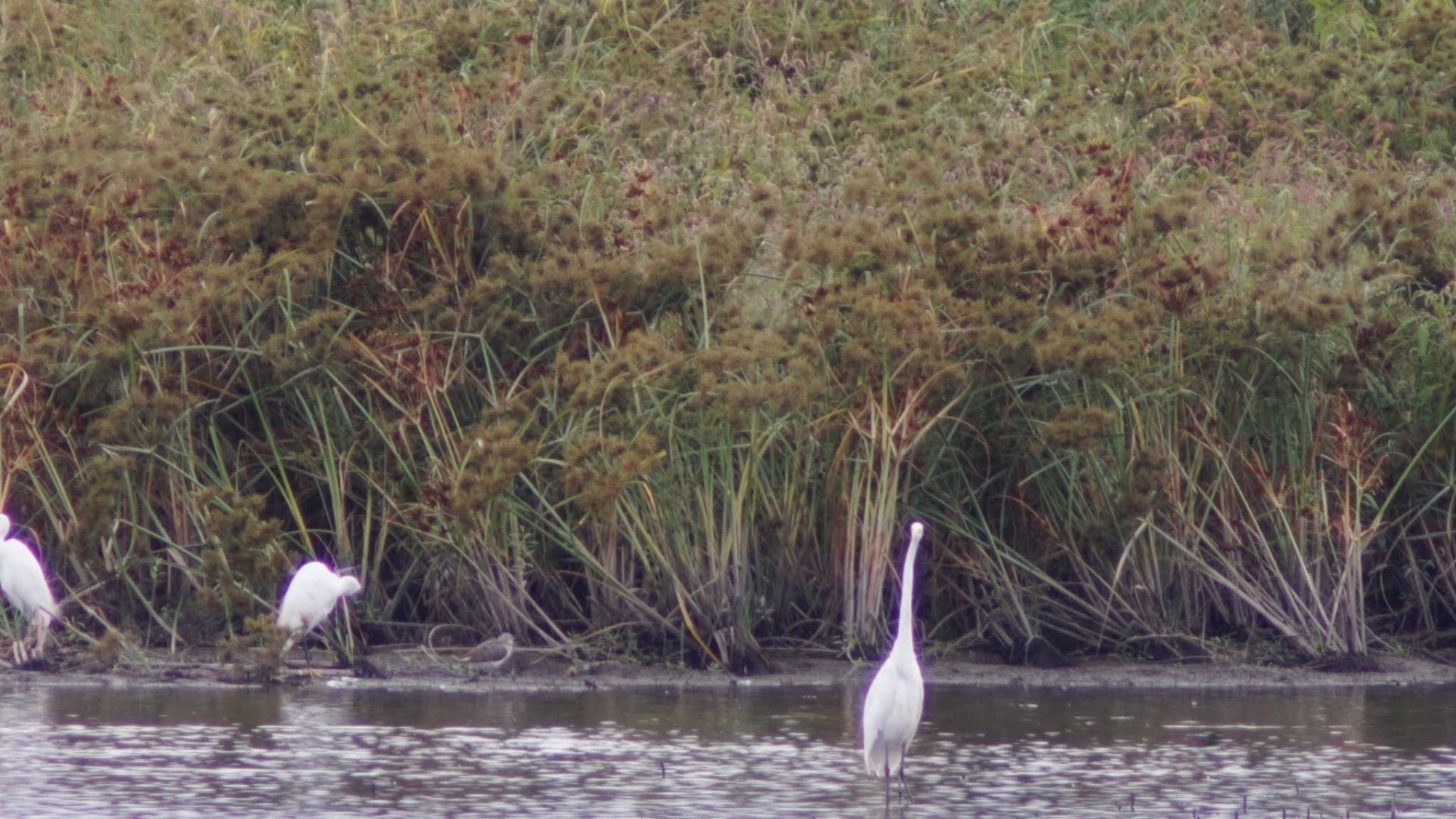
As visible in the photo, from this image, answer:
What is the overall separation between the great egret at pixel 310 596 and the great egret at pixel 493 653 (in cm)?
83

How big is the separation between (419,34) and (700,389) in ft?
27.9

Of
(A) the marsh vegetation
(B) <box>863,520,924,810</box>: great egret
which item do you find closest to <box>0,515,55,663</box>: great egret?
(A) the marsh vegetation

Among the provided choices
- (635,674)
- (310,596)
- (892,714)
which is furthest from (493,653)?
(892,714)

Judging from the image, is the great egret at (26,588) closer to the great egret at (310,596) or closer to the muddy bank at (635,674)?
the muddy bank at (635,674)

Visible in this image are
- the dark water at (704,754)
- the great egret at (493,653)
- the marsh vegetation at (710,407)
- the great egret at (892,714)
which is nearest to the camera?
the dark water at (704,754)

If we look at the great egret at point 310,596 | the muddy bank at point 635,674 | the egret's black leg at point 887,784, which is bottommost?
the egret's black leg at point 887,784

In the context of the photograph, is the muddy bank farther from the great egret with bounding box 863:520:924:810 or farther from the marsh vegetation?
the great egret with bounding box 863:520:924:810

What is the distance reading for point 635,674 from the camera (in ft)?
37.9

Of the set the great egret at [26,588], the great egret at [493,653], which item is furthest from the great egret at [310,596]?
the great egret at [26,588]

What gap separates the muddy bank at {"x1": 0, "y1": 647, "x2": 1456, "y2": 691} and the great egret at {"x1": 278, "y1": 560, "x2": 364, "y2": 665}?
34 centimetres

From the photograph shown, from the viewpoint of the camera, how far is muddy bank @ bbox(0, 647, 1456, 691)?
37.0ft

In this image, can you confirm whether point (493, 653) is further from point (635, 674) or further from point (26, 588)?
point (26, 588)

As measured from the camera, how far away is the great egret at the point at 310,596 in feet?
35.8

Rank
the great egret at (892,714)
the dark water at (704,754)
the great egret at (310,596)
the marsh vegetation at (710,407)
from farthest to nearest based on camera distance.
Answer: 1. the marsh vegetation at (710,407)
2. the great egret at (310,596)
3. the great egret at (892,714)
4. the dark water at (704,754)
